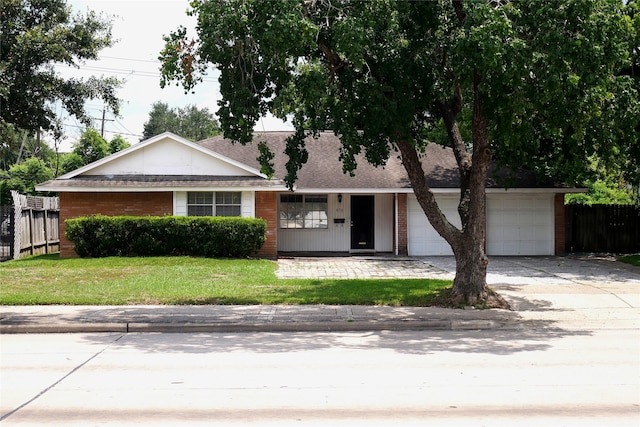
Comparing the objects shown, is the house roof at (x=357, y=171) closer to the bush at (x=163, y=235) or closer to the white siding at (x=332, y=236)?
the white siding at (x=332, y=236)

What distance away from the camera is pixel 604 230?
1040 inches

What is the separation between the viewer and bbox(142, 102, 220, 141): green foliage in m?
85.0

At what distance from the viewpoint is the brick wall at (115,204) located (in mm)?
23672

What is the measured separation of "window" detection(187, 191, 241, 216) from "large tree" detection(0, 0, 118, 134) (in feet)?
30.5

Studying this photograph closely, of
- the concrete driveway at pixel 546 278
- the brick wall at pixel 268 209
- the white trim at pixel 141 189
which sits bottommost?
the concrete driveway at pixel 546 278

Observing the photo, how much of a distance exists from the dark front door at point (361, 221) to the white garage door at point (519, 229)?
4.53 meters

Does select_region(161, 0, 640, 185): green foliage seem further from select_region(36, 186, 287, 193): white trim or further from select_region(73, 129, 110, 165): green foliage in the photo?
select_region(73, 129, 110, 165): green foliage

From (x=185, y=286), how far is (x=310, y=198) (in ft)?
35.9

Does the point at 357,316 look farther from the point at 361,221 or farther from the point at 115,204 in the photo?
the point at 115,204

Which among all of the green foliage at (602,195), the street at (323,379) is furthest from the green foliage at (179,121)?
the street at (323,379)

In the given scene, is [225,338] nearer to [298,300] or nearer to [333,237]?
[298,300]

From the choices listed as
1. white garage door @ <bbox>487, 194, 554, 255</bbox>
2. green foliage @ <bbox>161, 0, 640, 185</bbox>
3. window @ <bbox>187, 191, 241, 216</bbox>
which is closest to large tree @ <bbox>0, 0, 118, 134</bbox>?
green foliage @ <bbox>161, 0, 640, 185</bbox>

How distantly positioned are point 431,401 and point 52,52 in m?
9.92

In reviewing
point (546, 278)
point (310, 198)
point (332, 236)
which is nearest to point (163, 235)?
point (310, 198)
